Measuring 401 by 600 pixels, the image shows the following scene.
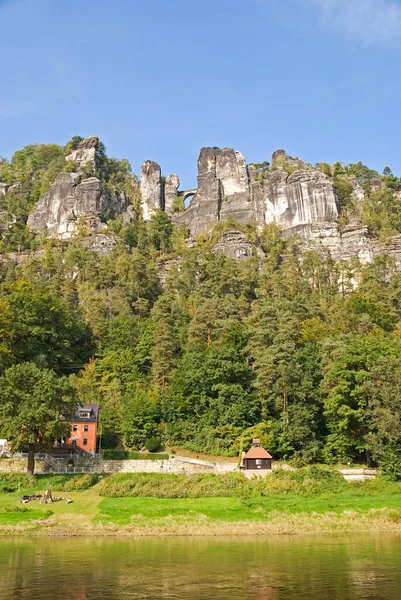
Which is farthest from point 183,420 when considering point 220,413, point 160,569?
point 160,569

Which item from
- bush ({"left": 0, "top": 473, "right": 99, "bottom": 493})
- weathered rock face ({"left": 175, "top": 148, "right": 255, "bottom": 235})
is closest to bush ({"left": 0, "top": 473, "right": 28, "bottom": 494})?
bush ({"left": 0, "top": 473, "right": 99, "bottom": 493})

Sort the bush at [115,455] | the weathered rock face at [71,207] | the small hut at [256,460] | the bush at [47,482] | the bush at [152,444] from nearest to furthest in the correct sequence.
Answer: the bush at [47,482], the small hut at [256,460], the bush at [115,455], the bush at [152,444], the weathered rock face at [71,207]

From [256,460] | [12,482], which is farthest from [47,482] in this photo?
[256,460]

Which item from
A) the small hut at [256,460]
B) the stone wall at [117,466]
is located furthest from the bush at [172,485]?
the stone wall at [117,466]

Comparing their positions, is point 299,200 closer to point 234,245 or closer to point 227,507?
point 234,245

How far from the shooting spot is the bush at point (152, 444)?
60.7 metres

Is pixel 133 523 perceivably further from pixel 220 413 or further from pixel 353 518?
pixel 220 413

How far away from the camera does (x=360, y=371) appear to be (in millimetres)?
55156

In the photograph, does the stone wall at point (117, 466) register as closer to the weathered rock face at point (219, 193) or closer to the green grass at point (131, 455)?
the green grass at point (131, 455)

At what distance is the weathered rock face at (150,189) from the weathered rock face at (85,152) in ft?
45.1

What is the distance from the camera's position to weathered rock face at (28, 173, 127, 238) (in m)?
128

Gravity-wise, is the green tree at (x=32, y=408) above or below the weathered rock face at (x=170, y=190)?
below

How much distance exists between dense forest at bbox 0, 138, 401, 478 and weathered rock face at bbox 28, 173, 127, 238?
8.31 m

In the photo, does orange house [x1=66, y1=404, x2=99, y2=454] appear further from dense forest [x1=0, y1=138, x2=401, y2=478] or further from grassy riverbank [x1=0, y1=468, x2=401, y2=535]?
grassy riverbank [x1=0, y1=468, x2=401, y2=535]
